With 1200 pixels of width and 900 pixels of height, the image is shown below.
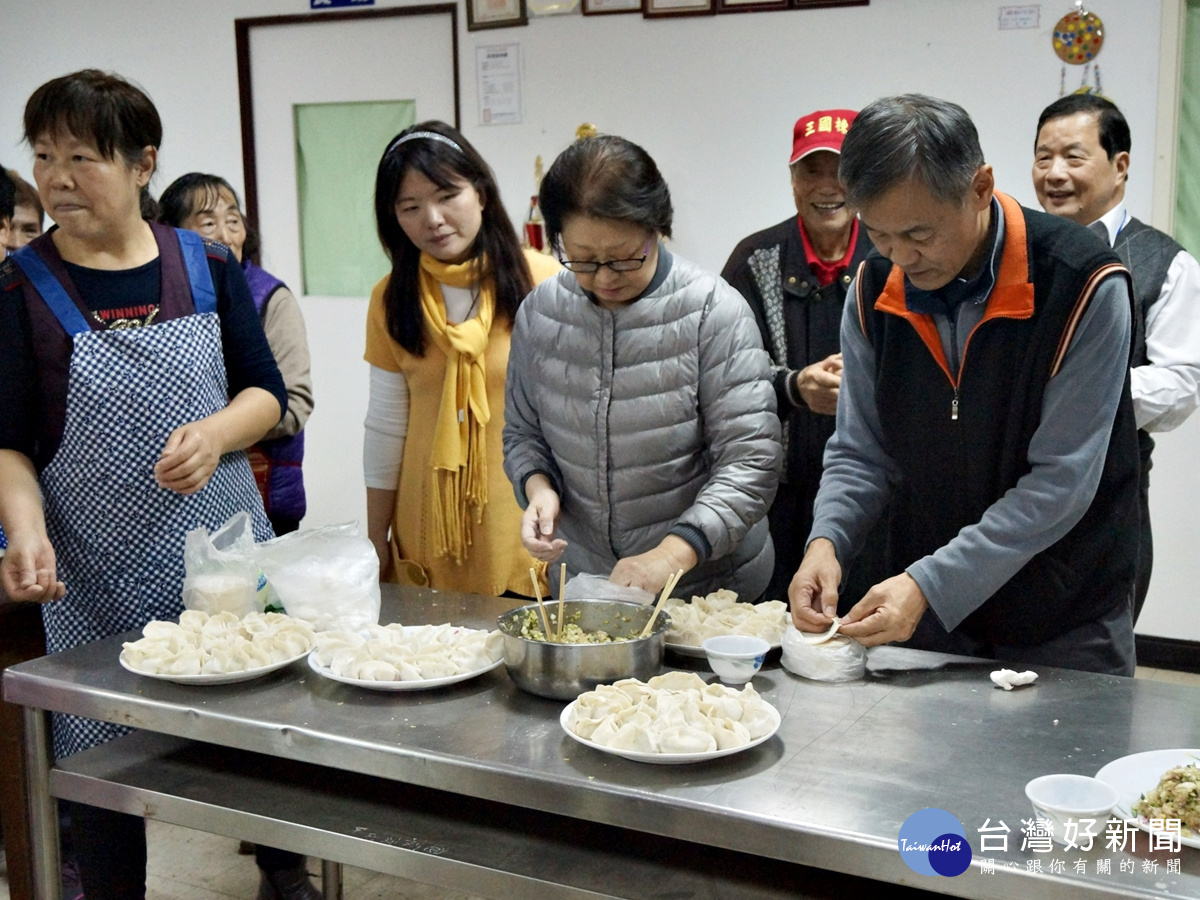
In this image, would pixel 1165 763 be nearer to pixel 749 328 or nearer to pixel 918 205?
pixel 918 205

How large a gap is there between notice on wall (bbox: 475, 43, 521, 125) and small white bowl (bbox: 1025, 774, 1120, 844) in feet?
12.6

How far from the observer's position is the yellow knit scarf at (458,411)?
8.29 ft

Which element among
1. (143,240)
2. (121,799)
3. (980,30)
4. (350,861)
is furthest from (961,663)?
(980,30)

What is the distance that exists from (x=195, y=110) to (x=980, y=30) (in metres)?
3.37

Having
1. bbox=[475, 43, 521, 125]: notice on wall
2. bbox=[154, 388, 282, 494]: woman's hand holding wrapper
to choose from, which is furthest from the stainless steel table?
bbox=[475, 43, 521, 125]: notice on wall

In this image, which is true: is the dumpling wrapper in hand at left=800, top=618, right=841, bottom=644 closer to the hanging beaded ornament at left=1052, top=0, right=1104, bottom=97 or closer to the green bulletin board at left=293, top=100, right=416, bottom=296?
the hanging beaded ornament at left=1052, top=0, right=1104, bottom=97

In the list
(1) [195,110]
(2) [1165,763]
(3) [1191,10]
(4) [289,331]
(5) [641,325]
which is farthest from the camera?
(1) [195,110]

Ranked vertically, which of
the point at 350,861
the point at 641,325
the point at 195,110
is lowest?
the point at 350,861

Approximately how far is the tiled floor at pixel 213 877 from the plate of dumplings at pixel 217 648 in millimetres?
1137

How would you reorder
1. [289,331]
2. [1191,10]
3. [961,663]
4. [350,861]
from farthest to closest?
[1191,10] → [289,331] → [961,663] → [350,861]

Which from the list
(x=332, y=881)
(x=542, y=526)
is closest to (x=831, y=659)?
(x=542, y=526)

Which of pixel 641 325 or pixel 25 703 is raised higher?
pixel 641 325

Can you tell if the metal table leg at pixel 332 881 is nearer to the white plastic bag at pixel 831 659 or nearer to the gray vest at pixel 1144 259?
the white plastic bag at pixel 831 659

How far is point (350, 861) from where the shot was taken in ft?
4.90
